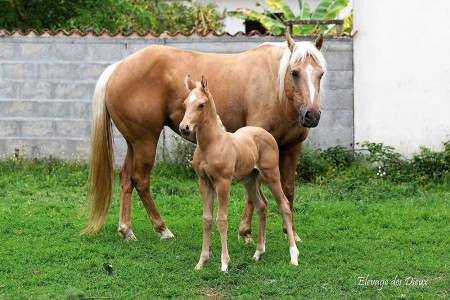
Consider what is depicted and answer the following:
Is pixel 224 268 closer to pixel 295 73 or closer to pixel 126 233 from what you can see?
pixel 126 233

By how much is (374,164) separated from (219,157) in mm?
5337

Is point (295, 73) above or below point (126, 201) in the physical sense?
above

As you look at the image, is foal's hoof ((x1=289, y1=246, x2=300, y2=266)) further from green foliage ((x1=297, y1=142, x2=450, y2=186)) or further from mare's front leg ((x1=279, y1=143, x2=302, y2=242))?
green foliage ((x1=297, y1=142, x2=450, y2=186))

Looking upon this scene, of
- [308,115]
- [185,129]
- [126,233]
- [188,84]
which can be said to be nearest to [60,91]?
[126,233]

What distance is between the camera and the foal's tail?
8523mm

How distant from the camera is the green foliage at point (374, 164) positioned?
11469 millimetres

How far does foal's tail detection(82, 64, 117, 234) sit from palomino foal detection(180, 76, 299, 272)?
1.72 meters

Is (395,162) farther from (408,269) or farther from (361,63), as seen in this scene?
(408,269)

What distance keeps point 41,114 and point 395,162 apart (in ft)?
16.7

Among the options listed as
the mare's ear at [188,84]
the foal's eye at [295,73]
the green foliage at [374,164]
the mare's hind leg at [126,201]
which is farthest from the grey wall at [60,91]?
the mare's ear at [188,84]

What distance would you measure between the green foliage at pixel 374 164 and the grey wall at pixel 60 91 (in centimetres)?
28

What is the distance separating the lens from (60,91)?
482 inches

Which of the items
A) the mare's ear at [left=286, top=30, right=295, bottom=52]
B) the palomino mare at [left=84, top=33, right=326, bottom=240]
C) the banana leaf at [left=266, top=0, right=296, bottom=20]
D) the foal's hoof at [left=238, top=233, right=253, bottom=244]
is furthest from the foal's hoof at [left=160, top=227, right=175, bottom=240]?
the banana leaf at [left=266, top=0, right=296, bottom=20]

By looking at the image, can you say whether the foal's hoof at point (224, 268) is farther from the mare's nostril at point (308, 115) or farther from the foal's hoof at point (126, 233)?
the foal's hoof at point (126, 233)
